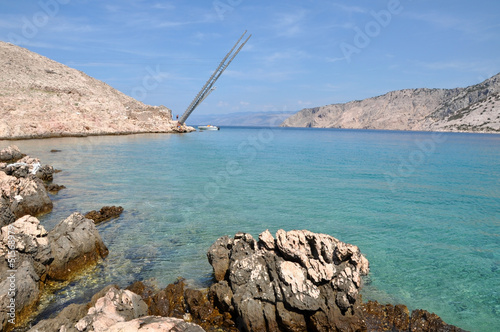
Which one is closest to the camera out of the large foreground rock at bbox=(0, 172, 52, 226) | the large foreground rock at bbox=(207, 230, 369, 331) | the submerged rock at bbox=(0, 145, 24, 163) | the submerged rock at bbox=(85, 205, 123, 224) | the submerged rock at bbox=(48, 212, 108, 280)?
the large foreground rock at bbox=(207, 230, 369, 331)

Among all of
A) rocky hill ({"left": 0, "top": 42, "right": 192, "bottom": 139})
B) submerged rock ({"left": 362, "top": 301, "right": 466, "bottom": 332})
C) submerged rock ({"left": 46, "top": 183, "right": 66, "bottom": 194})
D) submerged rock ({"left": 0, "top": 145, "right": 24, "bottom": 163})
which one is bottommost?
submerged rock ({"left": 362, "top": 301, "right": 466, "bottom": 332})

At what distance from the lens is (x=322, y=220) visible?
17.9m

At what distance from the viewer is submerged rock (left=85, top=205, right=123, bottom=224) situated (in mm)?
16922

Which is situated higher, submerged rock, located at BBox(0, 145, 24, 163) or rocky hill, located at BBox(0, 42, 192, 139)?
rocky hill, located at BBox(0, 42, 192, 139)

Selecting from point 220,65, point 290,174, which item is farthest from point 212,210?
point 220,65

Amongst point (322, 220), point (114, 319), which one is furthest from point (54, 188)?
point (114, 319)

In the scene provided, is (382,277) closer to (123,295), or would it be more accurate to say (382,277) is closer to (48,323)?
(123,295)

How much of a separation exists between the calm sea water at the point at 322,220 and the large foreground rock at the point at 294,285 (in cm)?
182

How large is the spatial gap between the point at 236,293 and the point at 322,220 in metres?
9.81

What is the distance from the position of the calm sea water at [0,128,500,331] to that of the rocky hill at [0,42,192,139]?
37.9m

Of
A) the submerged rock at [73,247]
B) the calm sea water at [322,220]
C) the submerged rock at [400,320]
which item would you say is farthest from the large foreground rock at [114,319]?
the submerged rock at [400,320]

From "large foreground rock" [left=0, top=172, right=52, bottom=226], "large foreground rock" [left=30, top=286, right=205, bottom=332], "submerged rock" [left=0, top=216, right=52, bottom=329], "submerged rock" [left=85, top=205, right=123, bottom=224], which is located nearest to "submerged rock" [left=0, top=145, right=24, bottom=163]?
"large foreground rock" [left=0, top=172, right=52, bottom=226]

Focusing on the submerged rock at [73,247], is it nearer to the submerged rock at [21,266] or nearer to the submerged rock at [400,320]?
the submerged rock at [21,266]

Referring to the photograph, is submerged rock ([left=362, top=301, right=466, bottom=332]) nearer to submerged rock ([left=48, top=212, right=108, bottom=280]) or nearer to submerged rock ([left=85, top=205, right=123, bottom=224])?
submerged rock ([left=48, top=212, right=108, bottom=280])
